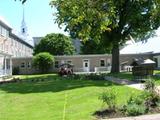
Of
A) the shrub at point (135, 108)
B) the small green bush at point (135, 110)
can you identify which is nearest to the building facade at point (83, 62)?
the shrub at point (135, 108)

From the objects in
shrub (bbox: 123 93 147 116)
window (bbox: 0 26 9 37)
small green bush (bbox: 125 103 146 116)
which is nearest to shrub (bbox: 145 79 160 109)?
shrub (bbox: 123 93 147 116)

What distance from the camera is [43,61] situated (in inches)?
2675

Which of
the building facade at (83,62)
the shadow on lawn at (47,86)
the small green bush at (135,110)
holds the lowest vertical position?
the small green bush at (135,110)

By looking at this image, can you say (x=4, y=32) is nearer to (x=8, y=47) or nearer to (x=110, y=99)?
(x=8, y=47)

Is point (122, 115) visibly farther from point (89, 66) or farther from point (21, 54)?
point (21, 54)

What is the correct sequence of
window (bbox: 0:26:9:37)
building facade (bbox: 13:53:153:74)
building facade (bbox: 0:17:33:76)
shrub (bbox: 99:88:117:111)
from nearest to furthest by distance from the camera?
shrub (bbox: 99:88:117:111)
building facade (bbox: 0:17:33:76)
window (bbox: 0:26:9:37)
building facade (bbox: 13:53:153:74)

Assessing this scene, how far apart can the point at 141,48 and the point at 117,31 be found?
31.2 metres

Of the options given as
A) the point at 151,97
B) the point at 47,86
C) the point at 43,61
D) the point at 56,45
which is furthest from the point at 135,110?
the point at 56,45

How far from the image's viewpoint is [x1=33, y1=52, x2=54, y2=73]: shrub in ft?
222

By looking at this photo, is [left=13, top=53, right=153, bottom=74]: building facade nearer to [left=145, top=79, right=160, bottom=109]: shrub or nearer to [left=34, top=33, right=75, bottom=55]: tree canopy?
[left=34, top=33, right=75, bottom=55]: tree canopy

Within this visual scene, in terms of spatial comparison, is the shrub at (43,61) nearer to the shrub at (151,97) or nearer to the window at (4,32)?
the window at (4,32)

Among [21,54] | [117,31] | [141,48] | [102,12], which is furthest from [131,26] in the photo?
[21,54]

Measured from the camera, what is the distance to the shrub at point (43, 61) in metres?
67.8

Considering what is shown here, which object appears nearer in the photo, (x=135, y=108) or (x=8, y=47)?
(x=135, y=108)
